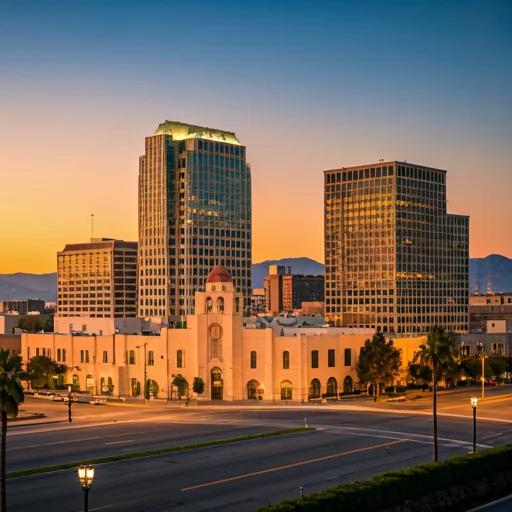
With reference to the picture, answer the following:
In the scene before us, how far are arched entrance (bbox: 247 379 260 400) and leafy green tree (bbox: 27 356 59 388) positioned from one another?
39.3 meters

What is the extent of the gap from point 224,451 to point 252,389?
167 feet

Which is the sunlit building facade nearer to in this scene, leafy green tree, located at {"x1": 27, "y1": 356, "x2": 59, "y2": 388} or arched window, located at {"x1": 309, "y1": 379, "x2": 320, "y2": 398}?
arched window, located at {"x1": 309, "y1": 379, "x2": 320, "y2": 398}

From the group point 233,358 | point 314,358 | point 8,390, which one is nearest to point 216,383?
point 233,358

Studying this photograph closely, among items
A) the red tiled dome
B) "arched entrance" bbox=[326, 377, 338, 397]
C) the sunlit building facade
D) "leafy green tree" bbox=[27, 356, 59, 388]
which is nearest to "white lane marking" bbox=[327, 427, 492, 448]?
the sunlit building facade

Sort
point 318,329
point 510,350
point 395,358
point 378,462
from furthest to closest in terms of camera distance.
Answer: point 510,350 < point 318,329 < point 395,358 < point 378,462

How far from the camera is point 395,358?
13488 centimetres

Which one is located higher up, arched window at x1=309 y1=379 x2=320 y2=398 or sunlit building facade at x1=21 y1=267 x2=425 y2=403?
sunlit building facade at x1=21 y1=267 x2=425 y2=403

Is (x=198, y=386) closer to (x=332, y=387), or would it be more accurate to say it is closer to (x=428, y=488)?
(x=332, y=387)

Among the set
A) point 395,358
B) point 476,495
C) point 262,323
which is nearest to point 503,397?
point 395,358

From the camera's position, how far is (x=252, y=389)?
130375 millimetres

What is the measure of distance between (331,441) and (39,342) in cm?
9396

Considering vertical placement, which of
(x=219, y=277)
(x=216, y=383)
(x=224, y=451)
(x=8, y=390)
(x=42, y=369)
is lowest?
(x=224, y=451)

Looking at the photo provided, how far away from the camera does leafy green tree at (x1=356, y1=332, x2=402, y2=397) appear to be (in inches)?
5241

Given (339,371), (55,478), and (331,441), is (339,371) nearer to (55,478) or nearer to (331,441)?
(331,441)
